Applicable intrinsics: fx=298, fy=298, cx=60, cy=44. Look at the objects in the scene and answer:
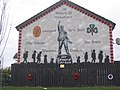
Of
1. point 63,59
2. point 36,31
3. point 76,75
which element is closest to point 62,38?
point 63,59

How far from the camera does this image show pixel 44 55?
1142 inches

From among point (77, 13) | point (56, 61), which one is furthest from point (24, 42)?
point (77, 13)

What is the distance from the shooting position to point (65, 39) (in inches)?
1146

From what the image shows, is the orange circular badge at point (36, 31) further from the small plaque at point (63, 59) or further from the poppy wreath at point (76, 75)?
the poppy wreath at point (76, 75)

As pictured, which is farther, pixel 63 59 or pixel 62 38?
pixel 62 38

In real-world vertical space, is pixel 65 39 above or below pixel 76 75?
above

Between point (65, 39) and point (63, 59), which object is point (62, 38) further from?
point (63, 59)

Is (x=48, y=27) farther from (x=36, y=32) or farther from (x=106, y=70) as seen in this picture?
(x=106, y=70)

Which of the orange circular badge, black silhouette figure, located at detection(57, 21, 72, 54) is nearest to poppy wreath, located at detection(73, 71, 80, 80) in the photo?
black silhouette figure, located at detection(57, 21, 72, 54)

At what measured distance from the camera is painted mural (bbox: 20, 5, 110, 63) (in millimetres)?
28500

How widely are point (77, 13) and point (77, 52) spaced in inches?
157

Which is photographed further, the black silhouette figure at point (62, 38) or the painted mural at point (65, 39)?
the black silhouette figure at point (62, 38)

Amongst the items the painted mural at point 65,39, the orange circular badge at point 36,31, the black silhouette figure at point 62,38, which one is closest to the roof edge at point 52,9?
the painted mural at point 65,39

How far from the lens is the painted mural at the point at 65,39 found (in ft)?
93.5
